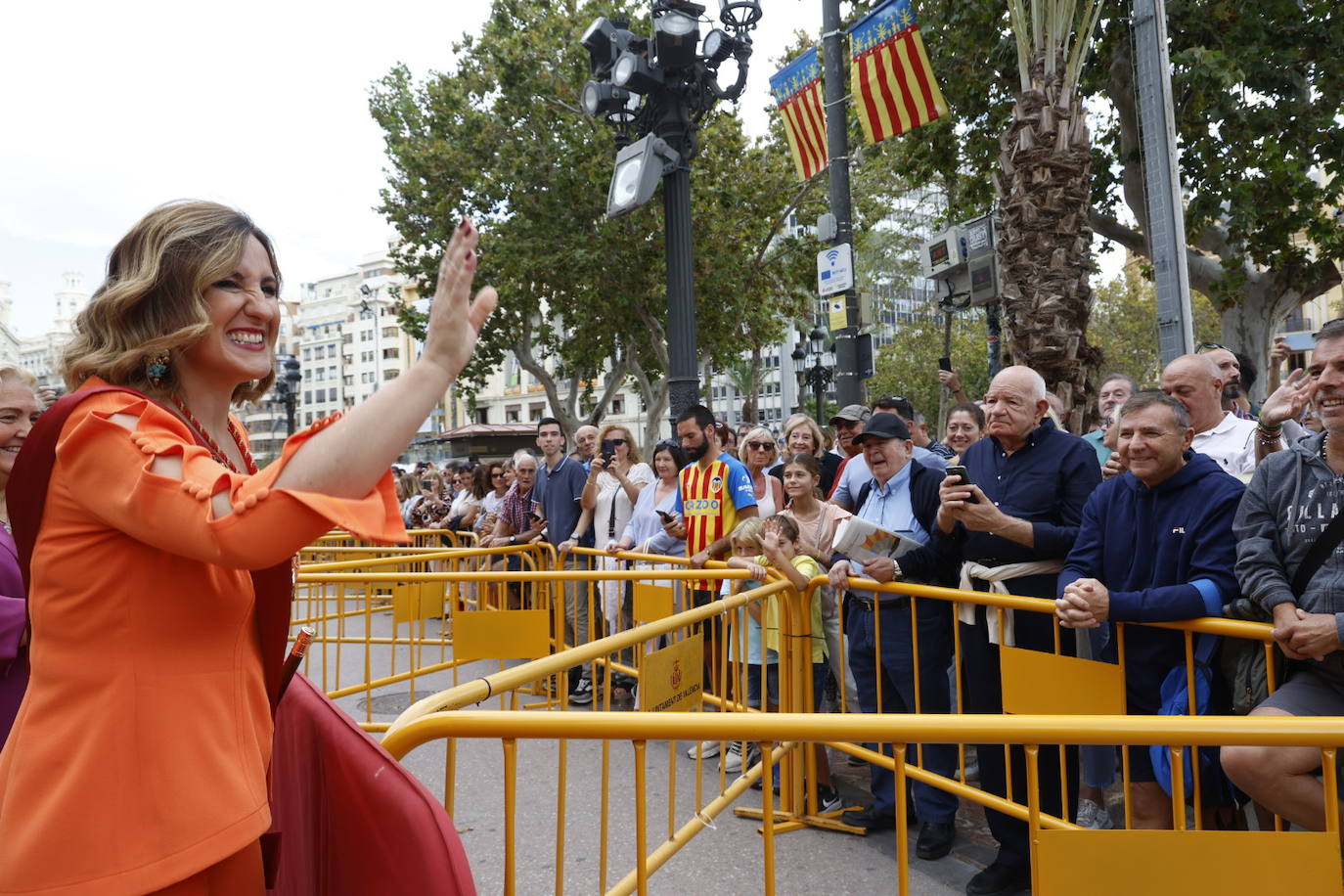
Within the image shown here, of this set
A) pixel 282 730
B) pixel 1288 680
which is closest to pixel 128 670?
pixel 282 730

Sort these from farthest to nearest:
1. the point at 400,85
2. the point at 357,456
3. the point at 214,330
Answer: the point at 400,85 < the point at 214,330 < the point at 357,456

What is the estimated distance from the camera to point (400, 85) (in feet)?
80.0

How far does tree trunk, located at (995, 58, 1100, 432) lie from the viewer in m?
7.46

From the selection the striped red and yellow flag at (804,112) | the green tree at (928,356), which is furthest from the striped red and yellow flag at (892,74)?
the green tree at (928,356)

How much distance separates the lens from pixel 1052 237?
749 centimetres

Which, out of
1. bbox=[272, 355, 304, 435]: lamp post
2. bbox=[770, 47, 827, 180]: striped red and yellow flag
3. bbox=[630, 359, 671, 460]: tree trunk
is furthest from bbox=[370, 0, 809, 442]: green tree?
bbox=[770, 47, 827, 180]: striped red and yellow flag

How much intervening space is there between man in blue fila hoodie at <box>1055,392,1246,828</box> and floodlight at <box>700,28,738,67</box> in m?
4.98

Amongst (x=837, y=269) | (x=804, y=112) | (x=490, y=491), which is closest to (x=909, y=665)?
(x=837, y=269)

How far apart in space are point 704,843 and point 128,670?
349cm

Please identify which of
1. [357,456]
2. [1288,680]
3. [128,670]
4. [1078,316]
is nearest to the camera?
[357,456]

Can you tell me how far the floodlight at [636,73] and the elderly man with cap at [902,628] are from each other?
3.87m

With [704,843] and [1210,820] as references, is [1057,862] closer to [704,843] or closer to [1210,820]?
[1210,820]

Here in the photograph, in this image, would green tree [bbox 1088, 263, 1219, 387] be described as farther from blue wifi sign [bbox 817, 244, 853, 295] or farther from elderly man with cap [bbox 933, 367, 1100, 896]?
elderly man with cap [bbox 933, 367, 1100, 896]

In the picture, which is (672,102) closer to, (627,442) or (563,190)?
(627,442)
